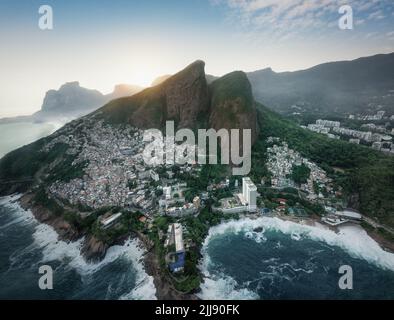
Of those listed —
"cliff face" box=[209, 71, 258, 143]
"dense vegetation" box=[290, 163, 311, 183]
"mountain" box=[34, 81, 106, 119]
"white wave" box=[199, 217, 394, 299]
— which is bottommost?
"white wave" box=[199, 217, 394, 299]

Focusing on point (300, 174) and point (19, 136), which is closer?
point (300, 174)

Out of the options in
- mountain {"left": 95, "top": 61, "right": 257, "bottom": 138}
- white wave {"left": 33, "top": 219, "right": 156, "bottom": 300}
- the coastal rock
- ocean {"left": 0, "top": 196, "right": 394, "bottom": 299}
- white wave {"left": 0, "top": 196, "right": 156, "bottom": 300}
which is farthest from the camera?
mountain {"left": 95, "top": 61, "right": 257, "bottom": 138}

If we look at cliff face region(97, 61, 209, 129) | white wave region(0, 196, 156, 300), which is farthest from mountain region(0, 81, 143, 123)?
white wave region(0, 196, 156, 300)

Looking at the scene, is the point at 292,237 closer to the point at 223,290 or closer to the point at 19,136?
the point at 223,290

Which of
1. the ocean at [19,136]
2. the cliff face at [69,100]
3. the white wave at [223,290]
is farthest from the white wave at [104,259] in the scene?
the cliff face at [69,100]

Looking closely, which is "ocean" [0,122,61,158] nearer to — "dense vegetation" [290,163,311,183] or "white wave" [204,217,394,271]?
"white wave" [204,217,394,271]

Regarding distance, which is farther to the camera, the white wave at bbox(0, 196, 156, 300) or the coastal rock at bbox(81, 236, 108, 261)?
the coastal rock at bbox(81, 236, 108, 261)

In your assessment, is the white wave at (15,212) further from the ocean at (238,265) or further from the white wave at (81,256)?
the white wave at (81,256)

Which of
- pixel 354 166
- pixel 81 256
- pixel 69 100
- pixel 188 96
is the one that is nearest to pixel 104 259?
pixel 81 256
